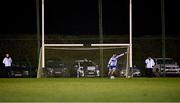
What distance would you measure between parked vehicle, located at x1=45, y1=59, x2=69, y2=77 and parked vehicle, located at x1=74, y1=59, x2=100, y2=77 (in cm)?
76

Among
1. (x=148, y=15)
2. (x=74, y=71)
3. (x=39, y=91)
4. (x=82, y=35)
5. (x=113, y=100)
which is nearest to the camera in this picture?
(x=113, y=100)

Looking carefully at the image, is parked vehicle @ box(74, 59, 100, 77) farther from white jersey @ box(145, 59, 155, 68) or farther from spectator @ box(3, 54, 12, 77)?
spectator @ box(3, 54, 12, 77)

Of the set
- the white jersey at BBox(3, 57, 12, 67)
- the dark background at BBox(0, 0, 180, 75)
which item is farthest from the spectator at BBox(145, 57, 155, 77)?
the white jersey at BBox(3, 57, 12, 67)

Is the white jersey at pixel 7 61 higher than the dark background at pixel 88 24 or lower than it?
lower

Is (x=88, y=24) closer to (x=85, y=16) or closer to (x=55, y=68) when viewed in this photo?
(x=85, y=16)

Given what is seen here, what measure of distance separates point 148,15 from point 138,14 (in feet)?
2.31

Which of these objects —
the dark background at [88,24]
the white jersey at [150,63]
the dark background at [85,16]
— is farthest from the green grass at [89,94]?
the dark background at [85,16]

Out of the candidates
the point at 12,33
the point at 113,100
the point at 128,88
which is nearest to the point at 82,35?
the point at 12,33

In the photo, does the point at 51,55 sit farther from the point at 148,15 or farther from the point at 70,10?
the point at 148,15

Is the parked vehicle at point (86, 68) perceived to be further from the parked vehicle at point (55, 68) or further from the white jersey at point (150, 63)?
the white jersey at point (150, 63)

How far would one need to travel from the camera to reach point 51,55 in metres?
32.0

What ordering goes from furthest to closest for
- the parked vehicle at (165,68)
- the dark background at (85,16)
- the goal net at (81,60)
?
the dark background at (85,16) → the parked vehicle at (165,68) → the goal net at (81,60)

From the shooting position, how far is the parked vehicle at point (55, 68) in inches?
1241

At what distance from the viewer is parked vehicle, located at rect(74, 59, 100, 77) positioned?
3212 centimetres
